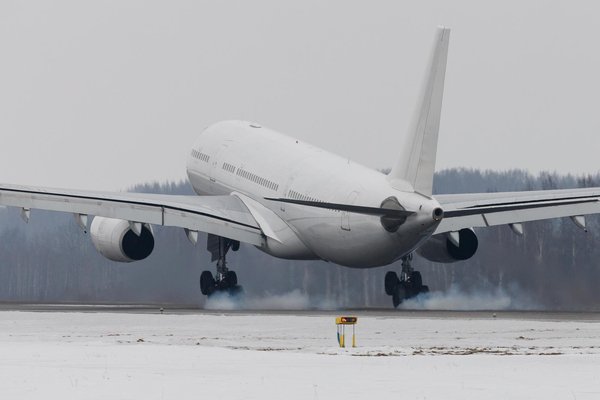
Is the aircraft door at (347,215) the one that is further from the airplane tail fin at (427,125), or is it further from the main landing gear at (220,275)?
the main landing gear at (220,275)

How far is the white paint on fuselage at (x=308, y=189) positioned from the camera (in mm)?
47562

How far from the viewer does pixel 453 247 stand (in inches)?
2191

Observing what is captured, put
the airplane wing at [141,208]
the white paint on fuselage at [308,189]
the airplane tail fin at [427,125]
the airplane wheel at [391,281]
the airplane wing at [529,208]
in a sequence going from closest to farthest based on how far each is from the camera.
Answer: the airplane tail fin at [427,125]
the white paint on fuselage at [308,189]
the airplane wing at [141,208]
the airplane wing at [529,208]
the airplane wheel at [391,281]

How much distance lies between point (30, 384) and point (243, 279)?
4149 centimetres

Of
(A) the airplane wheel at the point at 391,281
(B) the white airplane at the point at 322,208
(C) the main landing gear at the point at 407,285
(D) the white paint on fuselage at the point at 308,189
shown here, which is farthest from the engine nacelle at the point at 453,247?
(D) the white paint on fuselage at the point at 308,189

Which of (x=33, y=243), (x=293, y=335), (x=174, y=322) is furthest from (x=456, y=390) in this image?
(x=33, y=243)

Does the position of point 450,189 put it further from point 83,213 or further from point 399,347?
point 399,347

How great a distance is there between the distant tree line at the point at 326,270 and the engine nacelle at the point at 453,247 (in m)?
3.13

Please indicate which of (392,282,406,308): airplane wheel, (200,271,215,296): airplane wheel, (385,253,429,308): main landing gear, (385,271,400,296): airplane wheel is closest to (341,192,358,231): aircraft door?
(385,253,429,308): main landing gear

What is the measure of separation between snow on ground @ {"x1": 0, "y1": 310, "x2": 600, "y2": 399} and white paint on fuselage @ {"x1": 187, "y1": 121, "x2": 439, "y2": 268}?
18.1 feet

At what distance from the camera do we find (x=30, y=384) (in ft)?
76.4

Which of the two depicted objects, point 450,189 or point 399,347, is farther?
point 450,189

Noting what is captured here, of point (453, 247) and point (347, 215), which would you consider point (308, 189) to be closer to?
point (347, 215)

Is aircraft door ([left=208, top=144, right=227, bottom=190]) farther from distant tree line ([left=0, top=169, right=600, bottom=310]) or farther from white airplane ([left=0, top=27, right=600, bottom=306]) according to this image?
distant tree line ([left=0, top=169, right=600, bottom=310])
